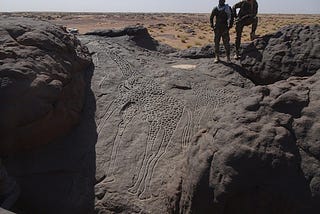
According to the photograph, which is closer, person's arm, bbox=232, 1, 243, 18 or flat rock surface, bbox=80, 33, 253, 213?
flat rock surface, bbox=80, 33, 253, 213

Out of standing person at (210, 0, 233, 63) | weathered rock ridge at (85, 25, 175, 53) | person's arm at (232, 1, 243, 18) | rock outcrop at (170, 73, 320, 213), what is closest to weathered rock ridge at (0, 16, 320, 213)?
rock outcrop at (170, 73, 320, 213)

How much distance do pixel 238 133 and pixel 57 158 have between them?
9.13ft

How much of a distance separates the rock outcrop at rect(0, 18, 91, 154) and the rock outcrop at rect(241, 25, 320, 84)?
3.42 meters

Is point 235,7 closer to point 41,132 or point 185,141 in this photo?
point 185,141

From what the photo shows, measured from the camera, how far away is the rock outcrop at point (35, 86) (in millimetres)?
5773

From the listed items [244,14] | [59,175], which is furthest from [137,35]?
[59,175]

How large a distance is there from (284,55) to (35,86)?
4.69 m

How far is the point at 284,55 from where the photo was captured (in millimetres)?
7988

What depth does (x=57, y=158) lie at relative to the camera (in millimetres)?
5949

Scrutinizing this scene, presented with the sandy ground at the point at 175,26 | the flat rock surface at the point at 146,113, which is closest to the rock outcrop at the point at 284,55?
the flat rock surface at the point at 146,113

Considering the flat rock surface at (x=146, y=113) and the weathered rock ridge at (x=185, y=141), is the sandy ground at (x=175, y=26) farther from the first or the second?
the weathered rock ridge at (x=185, y=141)

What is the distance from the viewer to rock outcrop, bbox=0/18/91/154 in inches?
227

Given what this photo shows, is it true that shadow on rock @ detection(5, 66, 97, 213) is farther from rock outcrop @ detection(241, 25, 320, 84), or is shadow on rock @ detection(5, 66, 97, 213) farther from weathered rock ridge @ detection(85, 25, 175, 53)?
weathered rock ridge @ detection(85, 25, 175, 53)

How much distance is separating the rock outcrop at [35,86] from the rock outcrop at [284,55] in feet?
11.2
